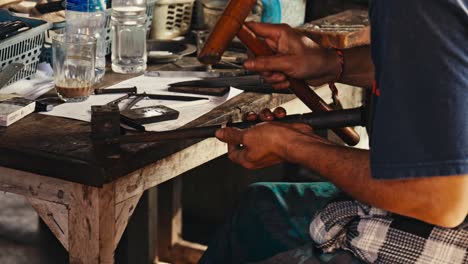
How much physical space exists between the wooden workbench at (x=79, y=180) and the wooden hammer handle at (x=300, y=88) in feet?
1.15

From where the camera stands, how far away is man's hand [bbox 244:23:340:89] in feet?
8.44

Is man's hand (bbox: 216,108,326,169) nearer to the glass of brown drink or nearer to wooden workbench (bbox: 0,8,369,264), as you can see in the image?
wooden workbench (bbox: 0,8,369,264)

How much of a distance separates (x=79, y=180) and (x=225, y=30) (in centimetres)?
54

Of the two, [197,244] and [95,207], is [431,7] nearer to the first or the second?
[95,207]

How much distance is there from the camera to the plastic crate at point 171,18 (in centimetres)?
344

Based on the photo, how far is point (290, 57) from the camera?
2584mm

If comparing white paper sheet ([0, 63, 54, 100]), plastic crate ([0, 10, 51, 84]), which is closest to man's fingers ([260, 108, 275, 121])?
white paper sheet ([0, 63, 54, 100])

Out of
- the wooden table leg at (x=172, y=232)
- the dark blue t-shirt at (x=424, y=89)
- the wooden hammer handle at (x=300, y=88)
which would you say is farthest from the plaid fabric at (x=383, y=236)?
the wooden table leg at (x=172, y=232)

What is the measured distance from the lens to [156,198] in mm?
3604

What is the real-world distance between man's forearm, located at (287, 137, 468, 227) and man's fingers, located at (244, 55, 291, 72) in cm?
44

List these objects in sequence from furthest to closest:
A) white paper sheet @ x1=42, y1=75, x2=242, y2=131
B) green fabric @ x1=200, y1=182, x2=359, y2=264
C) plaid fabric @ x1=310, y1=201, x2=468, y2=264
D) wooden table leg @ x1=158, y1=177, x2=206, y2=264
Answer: wooden table leg @ x1=158, y1=177, x2=206, y2=264, white paper sheet @ x1=42, y1=75, x2=242, y2=131, green fabric @ x1=200, y1=182, x2=359, y2=264, plaid fabric @ x1=310, y1=201, x2=468, y2=264

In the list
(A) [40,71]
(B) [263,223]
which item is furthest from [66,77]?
(B) [263,223]

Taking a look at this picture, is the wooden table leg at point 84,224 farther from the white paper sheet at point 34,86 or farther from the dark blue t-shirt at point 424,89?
the dark blue t-shirt at point 424,89

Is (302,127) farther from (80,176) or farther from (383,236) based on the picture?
(80,176)
